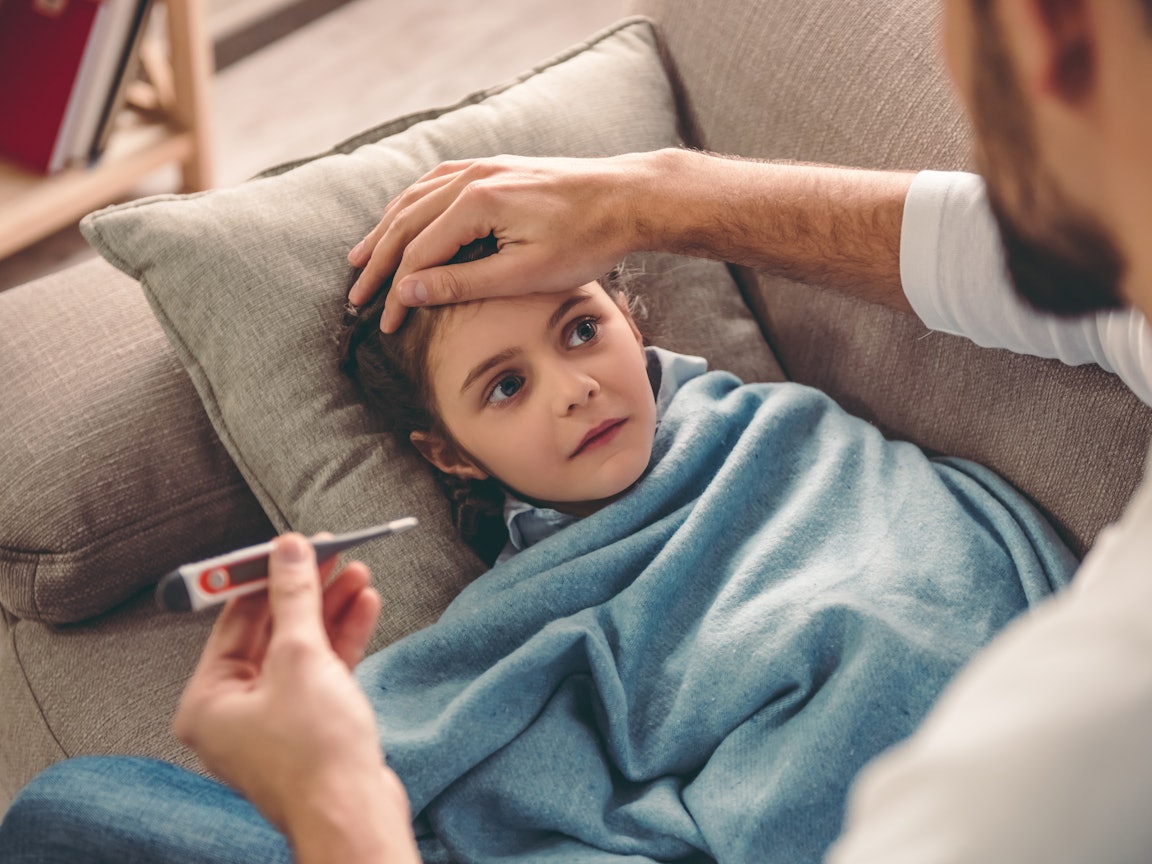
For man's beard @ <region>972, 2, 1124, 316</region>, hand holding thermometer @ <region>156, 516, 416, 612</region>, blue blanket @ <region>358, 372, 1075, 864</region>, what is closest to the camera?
man's beard @ <region>972, 2, 1124, 316</region>

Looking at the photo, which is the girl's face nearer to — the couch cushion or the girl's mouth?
the girl's mouth

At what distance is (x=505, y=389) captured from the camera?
112 centimetres

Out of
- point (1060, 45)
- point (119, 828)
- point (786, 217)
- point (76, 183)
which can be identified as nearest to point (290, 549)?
point (119, 828)

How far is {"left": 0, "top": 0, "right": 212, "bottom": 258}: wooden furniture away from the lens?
1.93 metres

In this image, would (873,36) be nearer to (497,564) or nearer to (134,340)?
(497,564)

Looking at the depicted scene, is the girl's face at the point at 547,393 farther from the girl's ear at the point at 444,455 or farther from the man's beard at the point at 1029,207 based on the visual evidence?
the man's beard at the point at 1029,207

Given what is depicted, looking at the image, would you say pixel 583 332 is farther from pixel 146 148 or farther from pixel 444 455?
pixel 146 148

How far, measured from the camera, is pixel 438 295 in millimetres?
1070

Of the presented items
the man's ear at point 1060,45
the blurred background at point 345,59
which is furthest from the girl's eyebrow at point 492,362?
the blurred background at point 345,59

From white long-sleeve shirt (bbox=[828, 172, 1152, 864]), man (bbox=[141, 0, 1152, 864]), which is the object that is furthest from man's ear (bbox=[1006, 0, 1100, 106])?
white long-sleeve shirt (bbox=[828, 172, 1152, 864])

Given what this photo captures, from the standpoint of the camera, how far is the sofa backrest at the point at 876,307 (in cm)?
110

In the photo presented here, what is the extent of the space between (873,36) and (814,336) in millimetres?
361

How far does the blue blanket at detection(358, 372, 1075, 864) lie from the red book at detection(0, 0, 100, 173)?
1402mm

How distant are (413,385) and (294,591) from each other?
1.64 feet
